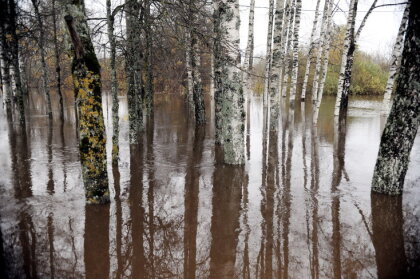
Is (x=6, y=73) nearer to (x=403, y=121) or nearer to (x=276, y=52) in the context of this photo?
(x=276, y=52)

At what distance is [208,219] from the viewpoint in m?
5.41

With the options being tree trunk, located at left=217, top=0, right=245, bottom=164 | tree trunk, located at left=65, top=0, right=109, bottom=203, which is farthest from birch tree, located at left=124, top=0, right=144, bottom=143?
tree trunk, located at left=65, top=0, right=109, bottom=203

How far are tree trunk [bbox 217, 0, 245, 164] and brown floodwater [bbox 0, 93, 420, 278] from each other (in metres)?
0.67

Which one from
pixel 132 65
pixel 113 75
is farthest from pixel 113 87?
pixel 132 65

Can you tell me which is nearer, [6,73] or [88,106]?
[88,106]

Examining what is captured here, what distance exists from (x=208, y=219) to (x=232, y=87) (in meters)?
4.03

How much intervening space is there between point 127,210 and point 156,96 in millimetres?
31295

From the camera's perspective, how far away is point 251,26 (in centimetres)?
1661

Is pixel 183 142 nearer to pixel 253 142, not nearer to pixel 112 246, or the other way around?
pixel 253 142

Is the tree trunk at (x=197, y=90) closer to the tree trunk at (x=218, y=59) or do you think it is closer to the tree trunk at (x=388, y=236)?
the tree trunk at (x=218, y=59)

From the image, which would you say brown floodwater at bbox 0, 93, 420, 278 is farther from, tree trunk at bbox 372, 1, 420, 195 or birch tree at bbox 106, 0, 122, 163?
birch tree at bbox 106, 0, 122, 163

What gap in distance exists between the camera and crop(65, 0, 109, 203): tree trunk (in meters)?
5.34

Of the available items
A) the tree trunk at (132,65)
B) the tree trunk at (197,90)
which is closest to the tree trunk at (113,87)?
the tree trunk at (132,65)

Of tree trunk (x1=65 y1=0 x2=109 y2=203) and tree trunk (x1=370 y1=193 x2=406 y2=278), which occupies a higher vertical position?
tree trunk (x1=65 y1=0 x2=109 y2=203)
